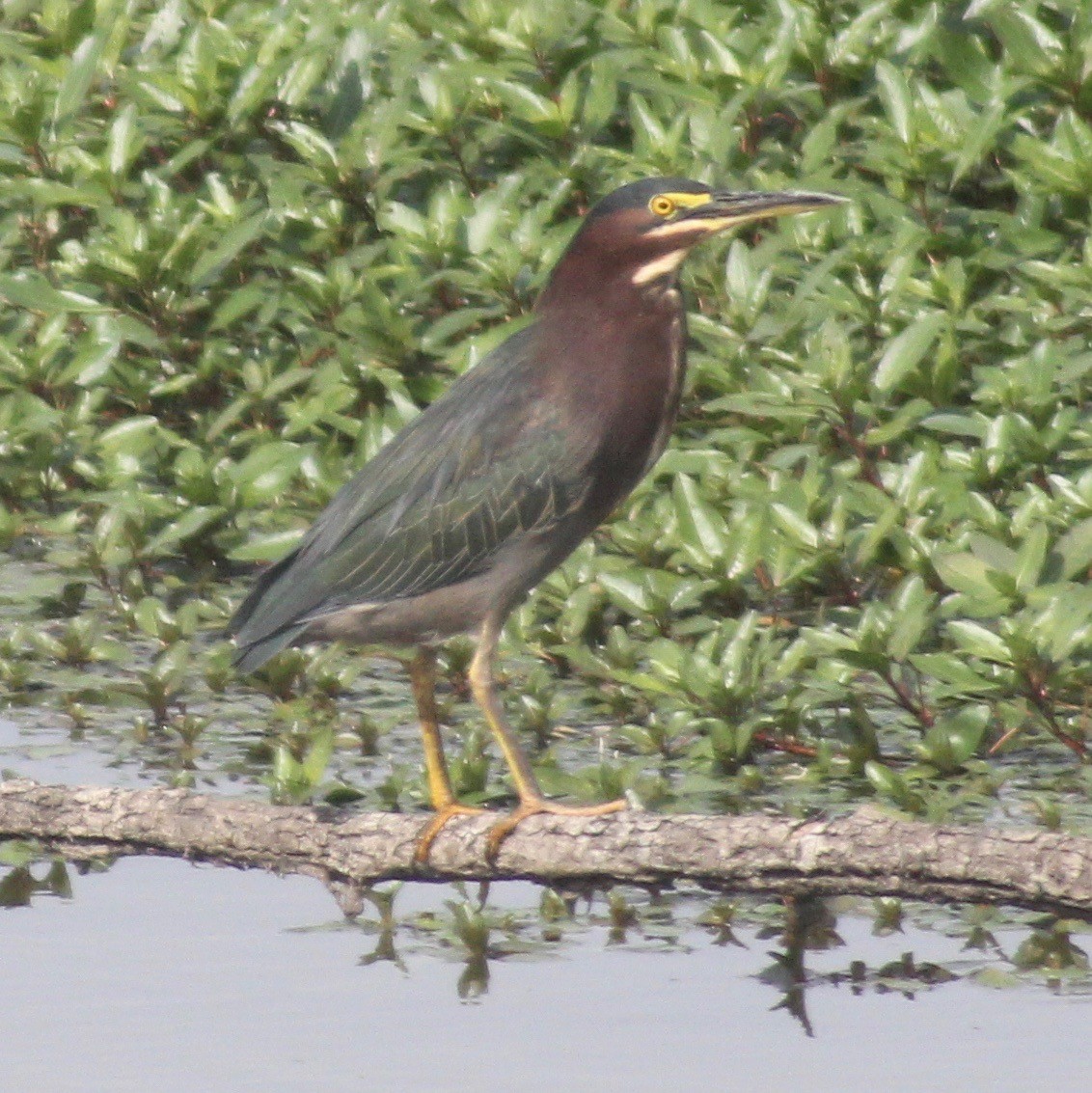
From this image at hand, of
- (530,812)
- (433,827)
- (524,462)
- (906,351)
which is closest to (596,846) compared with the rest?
(530,812)

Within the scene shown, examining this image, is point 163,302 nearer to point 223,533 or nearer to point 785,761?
point 223,533

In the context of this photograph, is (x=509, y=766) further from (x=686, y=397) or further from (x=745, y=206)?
(x=686, y=397)

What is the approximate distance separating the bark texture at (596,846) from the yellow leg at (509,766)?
0.03 m

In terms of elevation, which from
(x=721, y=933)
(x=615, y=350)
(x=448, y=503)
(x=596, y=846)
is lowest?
(x=721, y=933)

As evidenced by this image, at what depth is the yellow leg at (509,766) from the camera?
4738 mm

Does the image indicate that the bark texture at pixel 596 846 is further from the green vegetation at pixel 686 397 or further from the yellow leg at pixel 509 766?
the green vegetation at pixel 686 397

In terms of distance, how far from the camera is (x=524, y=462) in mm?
5145

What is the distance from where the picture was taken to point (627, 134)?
797 centimetres

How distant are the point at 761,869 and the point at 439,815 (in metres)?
0.79

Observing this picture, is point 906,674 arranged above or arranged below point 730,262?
below

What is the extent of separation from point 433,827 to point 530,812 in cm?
19

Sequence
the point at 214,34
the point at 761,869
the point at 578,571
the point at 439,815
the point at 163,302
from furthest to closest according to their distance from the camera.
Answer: the point at 214,34 < the point at 163,302 < the point at 578,571 < the point at 439,815 < the point at 761,869

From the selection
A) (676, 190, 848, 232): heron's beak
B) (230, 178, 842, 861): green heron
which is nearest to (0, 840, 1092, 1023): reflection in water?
(230, 178, 842, 861): green heron

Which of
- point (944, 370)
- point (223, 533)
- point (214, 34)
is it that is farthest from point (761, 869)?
point (214, 34)
